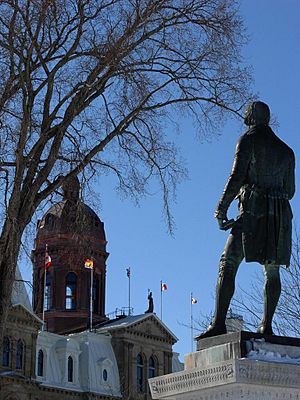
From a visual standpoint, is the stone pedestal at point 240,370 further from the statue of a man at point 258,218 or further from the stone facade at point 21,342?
the stone facade at point 21,342

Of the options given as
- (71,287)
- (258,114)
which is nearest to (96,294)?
(71,287)

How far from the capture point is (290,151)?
9734mm

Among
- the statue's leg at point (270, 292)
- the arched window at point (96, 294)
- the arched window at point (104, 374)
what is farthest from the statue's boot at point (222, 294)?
the arched window at point (96, 294)

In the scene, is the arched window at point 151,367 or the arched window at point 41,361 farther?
the arched window at point 151,367

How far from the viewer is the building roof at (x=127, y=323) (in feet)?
211

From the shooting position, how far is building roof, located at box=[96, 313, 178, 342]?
211ft

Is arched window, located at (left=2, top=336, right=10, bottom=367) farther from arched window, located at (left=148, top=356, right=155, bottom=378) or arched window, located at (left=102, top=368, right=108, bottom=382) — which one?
arched window, located at (left=148, top=356, right=155, bottom=378)

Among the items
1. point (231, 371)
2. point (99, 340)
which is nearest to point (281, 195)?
point (231, 371)

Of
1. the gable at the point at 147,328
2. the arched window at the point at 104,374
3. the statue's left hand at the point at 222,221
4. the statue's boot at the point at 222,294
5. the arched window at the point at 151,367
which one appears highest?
the gable at the point at 147,328

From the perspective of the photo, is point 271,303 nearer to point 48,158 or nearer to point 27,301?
point 48,158

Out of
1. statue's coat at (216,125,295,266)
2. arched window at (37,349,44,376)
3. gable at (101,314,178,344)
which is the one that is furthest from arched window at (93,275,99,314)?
statue's coat at (216,125,295,266)

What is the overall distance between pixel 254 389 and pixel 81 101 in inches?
351

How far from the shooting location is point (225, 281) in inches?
368

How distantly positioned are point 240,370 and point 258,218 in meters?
1.70
